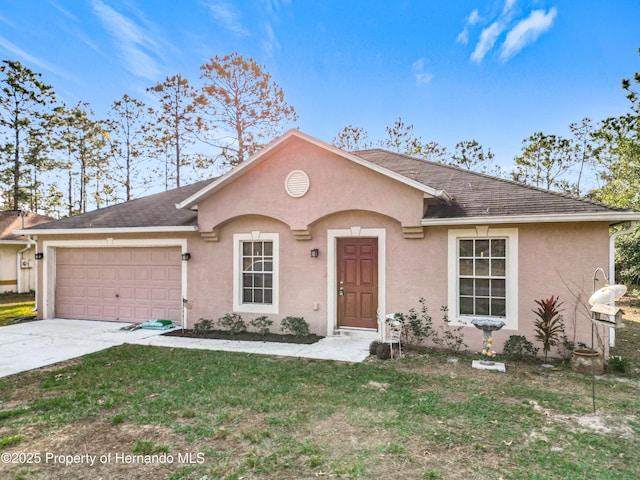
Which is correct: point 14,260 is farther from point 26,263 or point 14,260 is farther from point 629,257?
point 629,257

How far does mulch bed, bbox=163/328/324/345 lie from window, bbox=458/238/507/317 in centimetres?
333

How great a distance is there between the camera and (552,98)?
16.1m

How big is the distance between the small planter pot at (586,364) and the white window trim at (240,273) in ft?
20.0

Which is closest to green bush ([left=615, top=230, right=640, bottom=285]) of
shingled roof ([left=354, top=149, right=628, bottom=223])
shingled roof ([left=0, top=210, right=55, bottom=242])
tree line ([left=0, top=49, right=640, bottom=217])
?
tree line ([left=0, top=49, right=640, bottom=217])

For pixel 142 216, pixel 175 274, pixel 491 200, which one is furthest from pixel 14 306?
pixel 491 200

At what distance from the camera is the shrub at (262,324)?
9172mm

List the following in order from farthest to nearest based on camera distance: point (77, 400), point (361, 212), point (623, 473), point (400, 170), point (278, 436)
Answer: point (400, 170) < point (361, 212) < point (77, 400) < point (278, 436) < point (623, 473)

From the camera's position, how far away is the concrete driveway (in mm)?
7102

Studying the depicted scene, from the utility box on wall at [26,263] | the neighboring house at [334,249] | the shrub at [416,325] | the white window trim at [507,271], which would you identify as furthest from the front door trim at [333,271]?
the utility box on wall at [26,263]

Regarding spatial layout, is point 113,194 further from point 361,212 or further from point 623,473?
point 623,473

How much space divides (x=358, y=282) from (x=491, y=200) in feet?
11.0

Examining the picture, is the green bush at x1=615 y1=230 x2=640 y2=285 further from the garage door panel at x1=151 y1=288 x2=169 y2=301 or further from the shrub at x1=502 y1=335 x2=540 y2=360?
the garage door panel at x1=151 y1=288 x2=169 y2=301

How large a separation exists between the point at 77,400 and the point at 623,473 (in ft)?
20.4

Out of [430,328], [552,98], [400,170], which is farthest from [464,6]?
[430,328]
